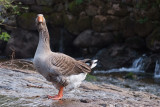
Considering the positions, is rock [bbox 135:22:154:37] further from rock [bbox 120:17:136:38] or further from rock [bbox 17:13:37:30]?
rock [bbox 17:13:37:30]

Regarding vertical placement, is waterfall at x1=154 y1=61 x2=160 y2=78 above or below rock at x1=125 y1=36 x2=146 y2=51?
below

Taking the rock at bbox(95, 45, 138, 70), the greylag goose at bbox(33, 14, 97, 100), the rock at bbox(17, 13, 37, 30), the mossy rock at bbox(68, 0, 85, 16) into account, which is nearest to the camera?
the greylag goose at bbox(33, 14, 97, 100)

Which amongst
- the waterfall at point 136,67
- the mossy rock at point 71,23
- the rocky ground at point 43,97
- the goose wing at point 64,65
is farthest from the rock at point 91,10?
the goose wing at point 64,65

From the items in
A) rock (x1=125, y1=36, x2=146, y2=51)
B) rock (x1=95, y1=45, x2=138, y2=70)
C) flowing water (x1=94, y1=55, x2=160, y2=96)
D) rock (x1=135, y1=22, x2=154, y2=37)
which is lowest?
flowing water (x1=94, y1=55, x2=160, y2=96)

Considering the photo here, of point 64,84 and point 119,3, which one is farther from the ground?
point 119,3

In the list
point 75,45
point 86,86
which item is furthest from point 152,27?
point 86,86

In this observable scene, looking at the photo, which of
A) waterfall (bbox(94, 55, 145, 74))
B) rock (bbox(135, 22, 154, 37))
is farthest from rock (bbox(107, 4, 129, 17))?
waterfall (bbox(94, 55, 145, 74))

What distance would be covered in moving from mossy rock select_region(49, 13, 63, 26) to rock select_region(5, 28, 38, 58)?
135cm

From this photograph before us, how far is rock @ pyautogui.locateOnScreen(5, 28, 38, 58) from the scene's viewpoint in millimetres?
17581

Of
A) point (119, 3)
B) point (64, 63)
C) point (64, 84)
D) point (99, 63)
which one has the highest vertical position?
point (119, 3)

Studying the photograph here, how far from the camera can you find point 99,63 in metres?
15.9

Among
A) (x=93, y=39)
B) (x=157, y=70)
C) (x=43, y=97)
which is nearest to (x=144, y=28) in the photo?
(x=157, y=70)

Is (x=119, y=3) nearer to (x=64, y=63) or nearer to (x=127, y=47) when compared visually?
(x=127, y=47)

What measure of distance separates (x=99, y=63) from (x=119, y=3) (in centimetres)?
361
